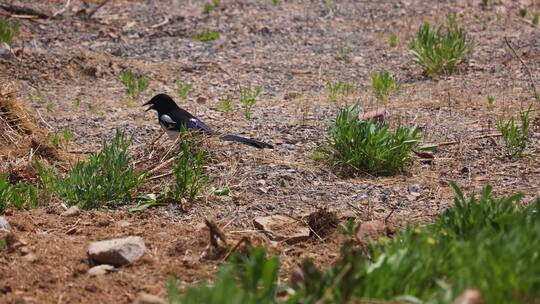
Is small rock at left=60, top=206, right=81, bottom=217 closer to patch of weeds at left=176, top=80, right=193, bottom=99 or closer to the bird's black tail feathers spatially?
the bird's black tail feathers

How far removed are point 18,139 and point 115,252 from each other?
2432 mm

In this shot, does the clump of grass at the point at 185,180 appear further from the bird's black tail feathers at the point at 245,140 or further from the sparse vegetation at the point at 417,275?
the sparse vegetation at the point at 417,275

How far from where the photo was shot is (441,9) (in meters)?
11.5

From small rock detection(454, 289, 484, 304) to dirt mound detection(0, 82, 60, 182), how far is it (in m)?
3.49

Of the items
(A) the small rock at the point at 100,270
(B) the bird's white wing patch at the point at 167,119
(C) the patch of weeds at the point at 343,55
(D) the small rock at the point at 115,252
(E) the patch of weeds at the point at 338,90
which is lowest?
(C) the patch of weeds at the point at 343,55

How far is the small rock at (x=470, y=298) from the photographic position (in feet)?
9.13

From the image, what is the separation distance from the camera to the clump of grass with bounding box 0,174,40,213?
5012mm

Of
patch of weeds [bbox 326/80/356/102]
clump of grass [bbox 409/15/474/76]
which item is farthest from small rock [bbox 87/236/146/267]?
→ clump of grass [bbox 409/15/474/76]

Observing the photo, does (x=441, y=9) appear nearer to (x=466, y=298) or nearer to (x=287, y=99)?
(x=287, y=99)

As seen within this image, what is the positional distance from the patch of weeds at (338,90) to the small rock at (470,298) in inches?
197

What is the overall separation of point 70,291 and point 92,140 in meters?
3.11

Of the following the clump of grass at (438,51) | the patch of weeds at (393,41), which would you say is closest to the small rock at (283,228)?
the clump of grass at (438,51)

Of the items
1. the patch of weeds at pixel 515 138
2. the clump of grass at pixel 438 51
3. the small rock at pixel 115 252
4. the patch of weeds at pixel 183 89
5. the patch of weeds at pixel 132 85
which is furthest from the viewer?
the clump of grass at pixel 438 51

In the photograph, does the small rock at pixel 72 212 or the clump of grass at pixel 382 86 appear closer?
the small rock at pixel 72 212
